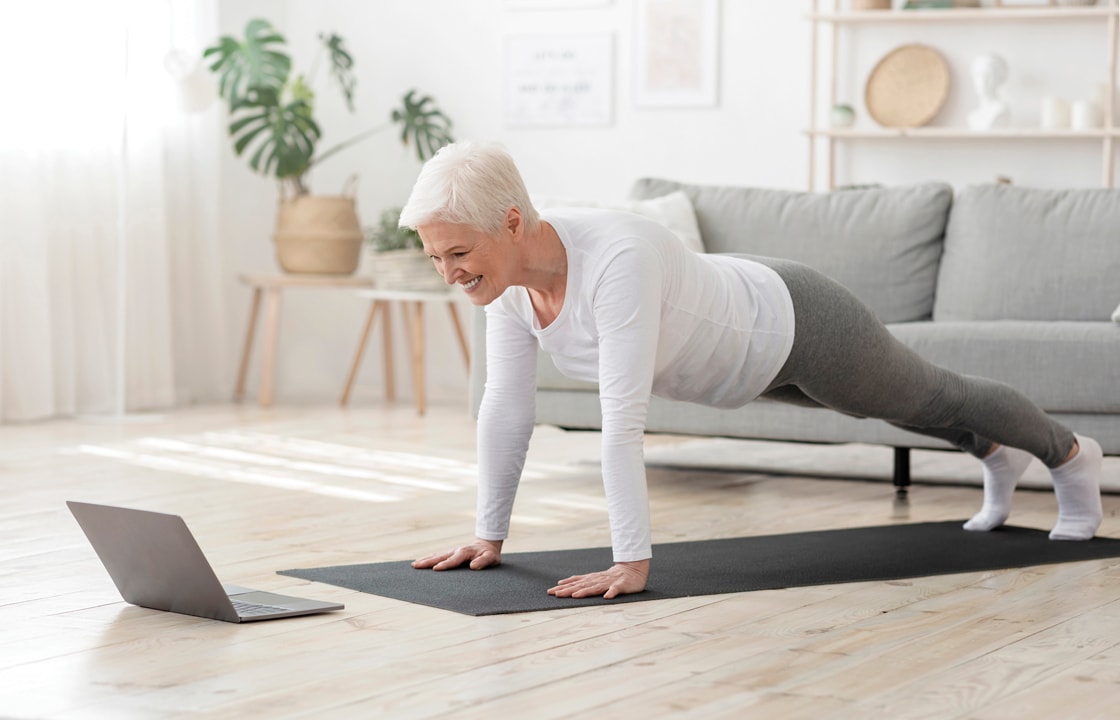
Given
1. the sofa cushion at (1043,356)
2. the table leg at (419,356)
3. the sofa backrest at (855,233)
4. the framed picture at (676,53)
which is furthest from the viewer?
the framed picture at (676,53)

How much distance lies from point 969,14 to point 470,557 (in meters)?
3.63

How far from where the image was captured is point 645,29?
19.4 feet

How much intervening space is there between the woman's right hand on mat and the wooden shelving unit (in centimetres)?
336

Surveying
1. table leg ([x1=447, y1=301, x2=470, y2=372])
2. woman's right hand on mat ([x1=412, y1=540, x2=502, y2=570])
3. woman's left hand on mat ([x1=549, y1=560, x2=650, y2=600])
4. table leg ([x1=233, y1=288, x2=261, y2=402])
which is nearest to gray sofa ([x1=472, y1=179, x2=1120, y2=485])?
woman's right hand on mat ([x1=412, y1=540, x2=502, y2=570])

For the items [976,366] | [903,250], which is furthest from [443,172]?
[903,250]

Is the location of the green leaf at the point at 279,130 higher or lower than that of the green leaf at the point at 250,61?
lower

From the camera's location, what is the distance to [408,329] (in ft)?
20.7

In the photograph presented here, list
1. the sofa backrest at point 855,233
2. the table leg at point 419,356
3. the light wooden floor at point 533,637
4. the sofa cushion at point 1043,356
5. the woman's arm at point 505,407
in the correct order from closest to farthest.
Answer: the light wooden floor at point 533,637 → the woman's arm at point 505,407 → the sofa cushion at point 1043,356 → the sofa backrest at point 855,233 → the table leg at point 419,356

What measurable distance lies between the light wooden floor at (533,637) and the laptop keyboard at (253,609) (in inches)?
1.3

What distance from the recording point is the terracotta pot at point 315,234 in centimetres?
585

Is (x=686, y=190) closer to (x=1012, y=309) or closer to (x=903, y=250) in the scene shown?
(x=903, y=250)

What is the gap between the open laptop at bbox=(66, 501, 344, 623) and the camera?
6.87 feet

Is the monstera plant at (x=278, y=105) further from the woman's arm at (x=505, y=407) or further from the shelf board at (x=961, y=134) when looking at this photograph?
the woman's arm at (x=505, y=407)

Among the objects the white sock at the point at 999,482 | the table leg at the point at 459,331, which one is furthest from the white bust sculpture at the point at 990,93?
the white sock at the point at 999,482
